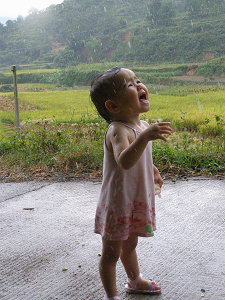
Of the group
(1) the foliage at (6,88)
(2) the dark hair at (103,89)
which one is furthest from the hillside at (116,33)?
(2) the dark hair at (103,89)

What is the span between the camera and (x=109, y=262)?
153 centimetres

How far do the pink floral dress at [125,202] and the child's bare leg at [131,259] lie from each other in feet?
0.46

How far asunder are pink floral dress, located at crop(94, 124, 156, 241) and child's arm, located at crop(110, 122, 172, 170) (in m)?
0.12

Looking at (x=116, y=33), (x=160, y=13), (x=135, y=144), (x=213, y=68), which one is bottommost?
(x=135, y=144)

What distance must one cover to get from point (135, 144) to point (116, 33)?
546 centimetres

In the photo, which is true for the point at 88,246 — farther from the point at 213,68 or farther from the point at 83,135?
the point at 213,68

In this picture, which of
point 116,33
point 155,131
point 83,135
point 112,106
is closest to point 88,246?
point 112,106

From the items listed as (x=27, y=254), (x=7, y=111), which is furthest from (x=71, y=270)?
(x=7, y=111)

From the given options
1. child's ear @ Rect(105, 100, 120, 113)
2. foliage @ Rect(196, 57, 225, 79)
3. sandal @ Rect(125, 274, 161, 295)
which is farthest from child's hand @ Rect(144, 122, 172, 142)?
foliage @ Rect(196, 57, 225, 79)

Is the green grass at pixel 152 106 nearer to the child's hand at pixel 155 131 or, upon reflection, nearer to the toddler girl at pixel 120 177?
the toddler girl at pixel 120 177

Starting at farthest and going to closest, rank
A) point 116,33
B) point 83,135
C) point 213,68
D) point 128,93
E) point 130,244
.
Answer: point 116,33 → point 213,68 → point 83,135 → point 130,244 → point 128,93

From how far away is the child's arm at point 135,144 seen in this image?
4.16 feet

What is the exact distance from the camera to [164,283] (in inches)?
71.0

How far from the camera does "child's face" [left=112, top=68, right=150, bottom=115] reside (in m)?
1.44
